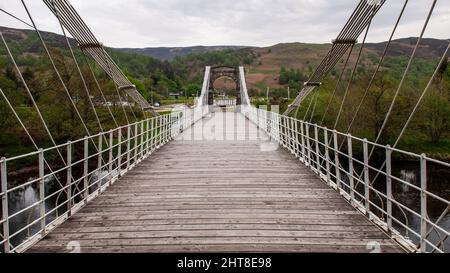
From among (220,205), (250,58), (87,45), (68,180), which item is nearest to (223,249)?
(220,205)

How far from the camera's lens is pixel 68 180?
502cm

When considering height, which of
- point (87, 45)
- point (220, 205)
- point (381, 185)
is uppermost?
point (87, 45)

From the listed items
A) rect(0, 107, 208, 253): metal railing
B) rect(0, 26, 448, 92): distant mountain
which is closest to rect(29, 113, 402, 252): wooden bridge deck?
rect(0, 107, 208, 253): metal railing

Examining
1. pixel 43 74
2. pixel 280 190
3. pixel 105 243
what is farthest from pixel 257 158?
pixel 43 74

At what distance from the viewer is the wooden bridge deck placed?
154 inches

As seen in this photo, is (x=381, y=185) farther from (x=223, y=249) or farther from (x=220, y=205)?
(x=223, y=249)

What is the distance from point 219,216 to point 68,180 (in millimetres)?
1839

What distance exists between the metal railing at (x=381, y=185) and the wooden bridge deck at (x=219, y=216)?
8.5 inches

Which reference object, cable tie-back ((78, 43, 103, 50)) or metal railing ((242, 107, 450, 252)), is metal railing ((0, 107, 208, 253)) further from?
metal railing ((242, 107, 450, 252))

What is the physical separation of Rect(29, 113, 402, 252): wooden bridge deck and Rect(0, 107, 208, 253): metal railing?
7.4 inches

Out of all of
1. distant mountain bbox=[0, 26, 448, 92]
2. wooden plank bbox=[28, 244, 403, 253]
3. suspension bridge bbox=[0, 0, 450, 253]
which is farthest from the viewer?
distant mountain bbox=[0, 26, 448, 92]
